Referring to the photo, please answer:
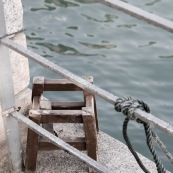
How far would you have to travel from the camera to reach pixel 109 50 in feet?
23.4

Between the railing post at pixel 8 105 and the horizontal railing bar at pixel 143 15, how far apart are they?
3.09 feet

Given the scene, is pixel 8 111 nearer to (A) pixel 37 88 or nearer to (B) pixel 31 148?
(B) pixel 31 148

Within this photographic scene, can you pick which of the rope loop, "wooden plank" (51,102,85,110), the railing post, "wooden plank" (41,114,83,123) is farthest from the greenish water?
the rope loop

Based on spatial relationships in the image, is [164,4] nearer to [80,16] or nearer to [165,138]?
[80,16]

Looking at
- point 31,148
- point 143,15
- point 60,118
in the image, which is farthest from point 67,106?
point 143,15

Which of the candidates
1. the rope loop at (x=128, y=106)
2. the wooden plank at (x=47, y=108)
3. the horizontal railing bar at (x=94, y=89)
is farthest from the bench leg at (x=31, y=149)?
the rope loop at (x=128, y=106)

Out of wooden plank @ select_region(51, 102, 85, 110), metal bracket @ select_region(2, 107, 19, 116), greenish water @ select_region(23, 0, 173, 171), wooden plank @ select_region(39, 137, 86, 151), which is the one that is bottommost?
greenish water @ select_region(23, 0, 173, 171)

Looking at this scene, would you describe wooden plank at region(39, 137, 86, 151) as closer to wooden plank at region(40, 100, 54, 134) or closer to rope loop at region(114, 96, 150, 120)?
wooden plank at region(40, 100, 54, 134)

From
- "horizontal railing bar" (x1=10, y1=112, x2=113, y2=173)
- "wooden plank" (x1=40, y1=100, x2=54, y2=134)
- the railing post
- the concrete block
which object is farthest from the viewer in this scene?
"wooden plank" (x1=40, y1=100, x2=54, y2=134)

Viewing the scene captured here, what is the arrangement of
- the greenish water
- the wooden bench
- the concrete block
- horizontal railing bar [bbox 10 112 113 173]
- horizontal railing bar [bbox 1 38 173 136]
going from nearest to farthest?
1. horizontal railing bar [bbox 1 38 173 136]
2. horizontal railing bar [bbox 10 112 113 173]
3. the concrete block
4. the wooden bench
5. the greenish water

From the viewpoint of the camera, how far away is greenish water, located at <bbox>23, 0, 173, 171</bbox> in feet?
20.4

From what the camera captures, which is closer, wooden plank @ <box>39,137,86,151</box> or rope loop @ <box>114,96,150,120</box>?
rope loop @ <box>114,96,150,120</box>

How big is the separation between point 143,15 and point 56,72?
2.45ft

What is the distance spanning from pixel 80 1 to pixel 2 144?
5230 millimetres
